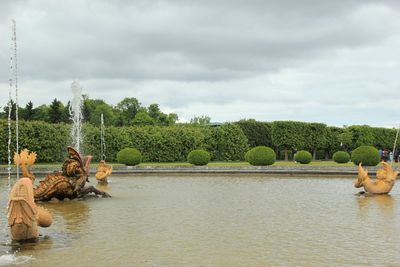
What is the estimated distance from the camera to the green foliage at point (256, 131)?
1935 inches

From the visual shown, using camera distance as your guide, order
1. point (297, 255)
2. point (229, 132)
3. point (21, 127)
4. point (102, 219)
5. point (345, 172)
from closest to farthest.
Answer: point (297, 255)
point (102, 219)
point (345, 172)
point (21, 127)
point (229, 132)

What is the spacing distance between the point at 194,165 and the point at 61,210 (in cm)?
1835

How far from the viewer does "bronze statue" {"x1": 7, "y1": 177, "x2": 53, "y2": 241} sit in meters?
8.34

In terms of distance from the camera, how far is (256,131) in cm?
4947

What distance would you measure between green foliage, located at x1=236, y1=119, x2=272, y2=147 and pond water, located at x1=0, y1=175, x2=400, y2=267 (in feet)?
108

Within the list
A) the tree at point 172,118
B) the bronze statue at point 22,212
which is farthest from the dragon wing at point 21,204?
the tree at point 172,118

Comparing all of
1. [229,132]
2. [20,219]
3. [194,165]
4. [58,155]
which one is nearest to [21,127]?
[58,155]

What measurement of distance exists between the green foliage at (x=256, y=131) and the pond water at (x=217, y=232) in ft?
108

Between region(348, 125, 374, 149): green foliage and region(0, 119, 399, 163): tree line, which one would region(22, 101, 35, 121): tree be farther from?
region(348, 125, 374, 149): green foliage

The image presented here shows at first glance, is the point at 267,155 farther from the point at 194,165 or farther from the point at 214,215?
the point at 214,215

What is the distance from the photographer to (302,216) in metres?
11.9

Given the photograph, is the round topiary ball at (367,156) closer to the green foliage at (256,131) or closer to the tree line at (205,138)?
the tree line at (205,138)

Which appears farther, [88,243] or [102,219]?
[102,219]

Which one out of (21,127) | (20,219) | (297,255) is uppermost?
(21,127)
